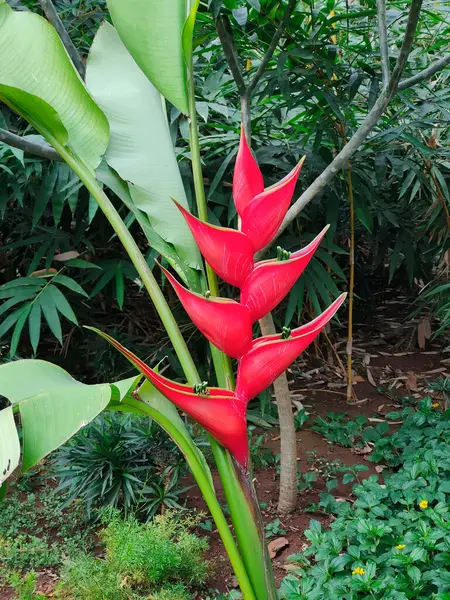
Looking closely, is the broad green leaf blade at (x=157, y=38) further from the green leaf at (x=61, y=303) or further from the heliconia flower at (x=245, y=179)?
the green leaf at (x=61, y=303)

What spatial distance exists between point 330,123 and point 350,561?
1176 mm

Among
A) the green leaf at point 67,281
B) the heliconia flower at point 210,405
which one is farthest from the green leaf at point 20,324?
the heliconia flower at point 210,405

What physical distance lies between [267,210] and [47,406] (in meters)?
0.45

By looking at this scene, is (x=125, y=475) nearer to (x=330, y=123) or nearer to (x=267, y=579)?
(x=267, y=579)

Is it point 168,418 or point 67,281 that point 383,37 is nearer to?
point 168,418

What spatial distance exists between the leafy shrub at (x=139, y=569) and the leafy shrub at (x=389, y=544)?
25cm

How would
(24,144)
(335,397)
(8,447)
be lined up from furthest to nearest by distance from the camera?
(335,397)
(24,144)
(8,447)

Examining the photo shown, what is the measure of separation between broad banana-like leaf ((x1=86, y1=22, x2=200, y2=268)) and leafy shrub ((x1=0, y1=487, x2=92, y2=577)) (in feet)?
3.31

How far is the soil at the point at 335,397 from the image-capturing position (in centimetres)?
163

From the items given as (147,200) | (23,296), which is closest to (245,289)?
(147,200)

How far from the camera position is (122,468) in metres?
1.79

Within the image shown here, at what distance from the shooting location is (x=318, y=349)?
2.90 metres

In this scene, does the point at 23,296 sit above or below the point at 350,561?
above

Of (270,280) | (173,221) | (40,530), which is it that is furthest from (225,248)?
(40,530)
